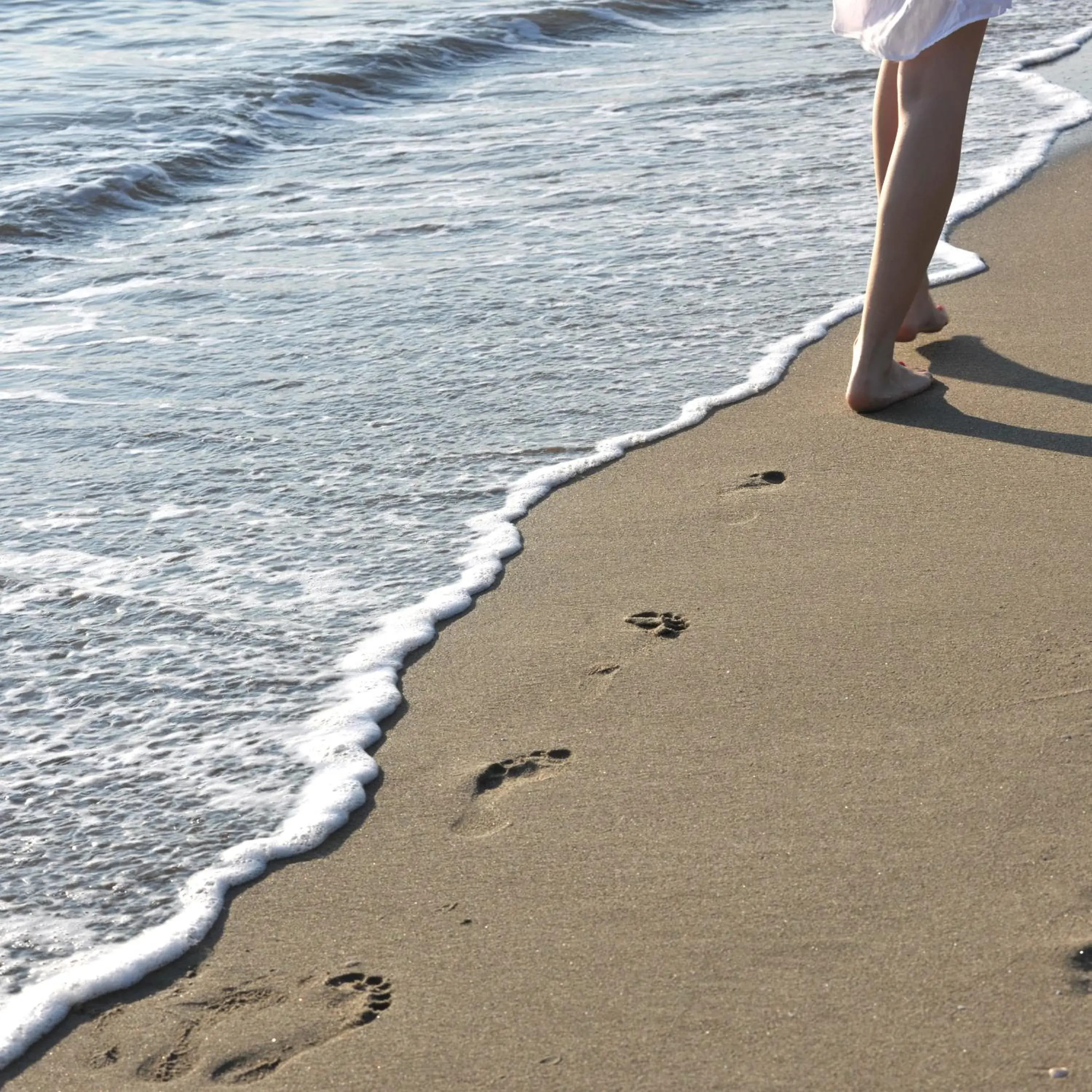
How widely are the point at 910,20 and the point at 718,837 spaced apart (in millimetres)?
1824

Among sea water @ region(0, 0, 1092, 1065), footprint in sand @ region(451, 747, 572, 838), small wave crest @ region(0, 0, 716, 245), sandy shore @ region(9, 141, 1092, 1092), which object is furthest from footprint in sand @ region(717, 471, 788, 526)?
small wave crest @ region(0, 0, 716, 245)

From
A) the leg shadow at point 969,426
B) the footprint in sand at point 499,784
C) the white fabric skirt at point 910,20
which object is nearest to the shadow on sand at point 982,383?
the leg shadow at point 969,426

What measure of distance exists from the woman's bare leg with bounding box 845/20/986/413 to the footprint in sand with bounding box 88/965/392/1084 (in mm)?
1915

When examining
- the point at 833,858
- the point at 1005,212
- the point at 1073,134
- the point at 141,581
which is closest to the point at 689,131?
the point at 1073,134

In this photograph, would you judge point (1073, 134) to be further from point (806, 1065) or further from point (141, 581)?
point (806, 1065)

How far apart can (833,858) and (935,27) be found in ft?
5.99

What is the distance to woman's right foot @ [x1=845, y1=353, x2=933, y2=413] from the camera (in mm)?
3051

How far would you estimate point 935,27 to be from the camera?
9.14ft

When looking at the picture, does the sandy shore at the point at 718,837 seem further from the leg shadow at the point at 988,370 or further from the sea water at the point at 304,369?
the leg shadow at the point at 988,370

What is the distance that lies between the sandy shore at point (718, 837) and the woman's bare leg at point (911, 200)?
1.21ft

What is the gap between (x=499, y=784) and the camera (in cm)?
196

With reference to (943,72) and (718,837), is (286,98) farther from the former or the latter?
(718,837)

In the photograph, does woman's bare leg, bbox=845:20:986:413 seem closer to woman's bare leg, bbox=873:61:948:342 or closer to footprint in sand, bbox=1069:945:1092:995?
woman's bare leg, bbox=873:61:948:342

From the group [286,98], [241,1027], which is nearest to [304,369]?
[241,1027]
